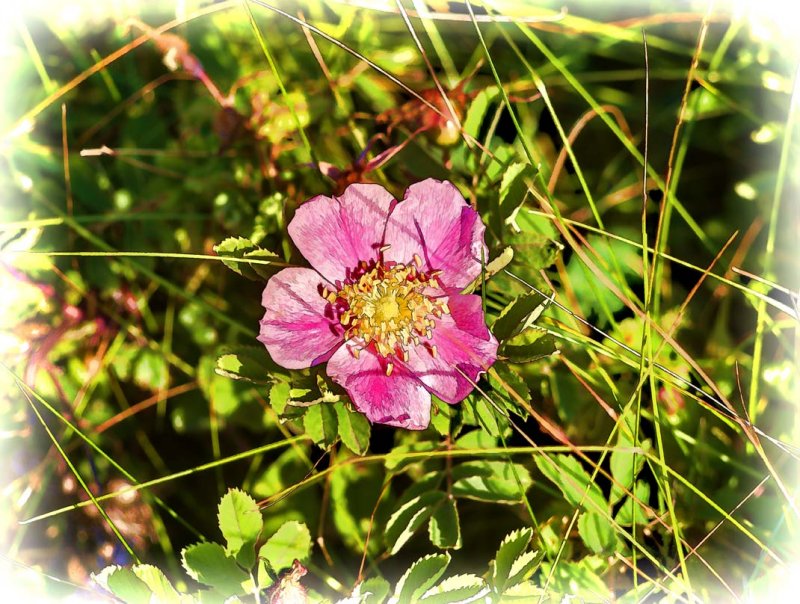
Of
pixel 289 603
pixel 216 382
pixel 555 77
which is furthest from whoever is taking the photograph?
pixel 555 77

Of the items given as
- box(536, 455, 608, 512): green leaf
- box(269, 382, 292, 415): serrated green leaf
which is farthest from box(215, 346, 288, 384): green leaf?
box(536, 455, 608, 512): green leaf

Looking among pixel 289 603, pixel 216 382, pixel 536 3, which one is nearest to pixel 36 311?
pixel 216 382

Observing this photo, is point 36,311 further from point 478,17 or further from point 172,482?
point 478,17

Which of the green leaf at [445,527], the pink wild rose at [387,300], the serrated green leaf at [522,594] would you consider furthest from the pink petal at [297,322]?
the serrated green leaf at [522,594]

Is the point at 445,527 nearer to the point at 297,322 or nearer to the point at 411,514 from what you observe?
the point at 411,514

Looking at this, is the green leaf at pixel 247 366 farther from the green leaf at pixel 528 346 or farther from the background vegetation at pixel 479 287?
the green leaf at pixel 528 346

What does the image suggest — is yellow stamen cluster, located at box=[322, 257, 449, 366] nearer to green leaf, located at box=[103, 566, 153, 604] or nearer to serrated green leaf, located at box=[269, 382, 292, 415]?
serrated green leaf, located at box=[269, 382, 292, 415]
